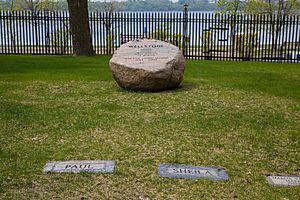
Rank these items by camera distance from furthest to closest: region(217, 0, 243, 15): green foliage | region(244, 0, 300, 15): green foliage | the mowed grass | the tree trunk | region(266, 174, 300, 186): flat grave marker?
1. region(244, 0, 300, 15): green foliage
2. region(217, 0, 243, 15): green foliage
3. the tree trunk
4. region(266, 174, 300, 186): flat grave marker
5. the mowed grass

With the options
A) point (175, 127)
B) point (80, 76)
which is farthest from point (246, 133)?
point (80, 76)

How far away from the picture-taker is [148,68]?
1043 cm

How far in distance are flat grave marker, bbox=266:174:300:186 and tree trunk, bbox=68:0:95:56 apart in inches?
570

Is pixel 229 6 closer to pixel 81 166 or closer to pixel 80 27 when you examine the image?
pixel 80 27

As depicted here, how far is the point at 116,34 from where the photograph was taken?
73.5 ft

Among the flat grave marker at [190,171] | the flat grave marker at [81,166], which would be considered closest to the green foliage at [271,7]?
the flat grave marker at [190,171]

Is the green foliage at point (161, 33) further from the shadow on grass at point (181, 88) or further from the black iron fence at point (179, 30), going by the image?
the shadow on grass at point (181, 88)

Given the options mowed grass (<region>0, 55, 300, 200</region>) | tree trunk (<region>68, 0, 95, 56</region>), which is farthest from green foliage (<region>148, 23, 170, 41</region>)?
mowed grass (<region>0, 55, 300, 200</region>)

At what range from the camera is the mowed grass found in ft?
17.5

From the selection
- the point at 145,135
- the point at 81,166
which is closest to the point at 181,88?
the point at 145,135

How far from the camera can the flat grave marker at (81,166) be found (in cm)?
577

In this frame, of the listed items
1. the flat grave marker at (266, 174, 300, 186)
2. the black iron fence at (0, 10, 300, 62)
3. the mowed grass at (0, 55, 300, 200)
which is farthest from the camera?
the black iron fence at (0, 10, 300, 62)

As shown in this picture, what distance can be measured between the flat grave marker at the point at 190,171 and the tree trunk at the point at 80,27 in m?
13.8

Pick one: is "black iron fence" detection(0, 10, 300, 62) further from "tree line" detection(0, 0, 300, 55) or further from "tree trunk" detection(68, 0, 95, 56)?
"tree trunk" detection(68, 0, 95, 56)
